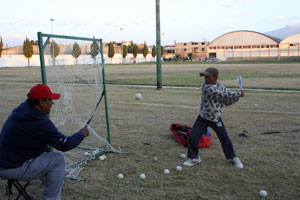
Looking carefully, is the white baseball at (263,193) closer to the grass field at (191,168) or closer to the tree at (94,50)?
the grass field at (191,168)

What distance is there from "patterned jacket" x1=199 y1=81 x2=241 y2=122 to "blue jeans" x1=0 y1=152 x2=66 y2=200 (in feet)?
8.19

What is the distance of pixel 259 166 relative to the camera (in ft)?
17.3

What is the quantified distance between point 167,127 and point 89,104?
8.10 feet

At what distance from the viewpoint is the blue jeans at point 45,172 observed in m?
3.47

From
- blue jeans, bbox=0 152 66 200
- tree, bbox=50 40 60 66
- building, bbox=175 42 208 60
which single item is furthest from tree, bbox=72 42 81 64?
building, bbox=175 42 208 60

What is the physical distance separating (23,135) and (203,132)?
3011 mm

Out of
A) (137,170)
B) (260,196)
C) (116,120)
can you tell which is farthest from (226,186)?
(116,120)

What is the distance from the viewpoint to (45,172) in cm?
364

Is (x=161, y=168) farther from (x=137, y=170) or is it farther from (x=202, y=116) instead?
(x=202, y=116)

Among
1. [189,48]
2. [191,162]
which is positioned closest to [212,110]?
[191,162]

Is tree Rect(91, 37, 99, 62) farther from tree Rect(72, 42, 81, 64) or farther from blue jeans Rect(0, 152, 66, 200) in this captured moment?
blue jeans Rect(0, 152, 66, 200)

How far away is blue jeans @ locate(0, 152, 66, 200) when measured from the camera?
11.4 feet

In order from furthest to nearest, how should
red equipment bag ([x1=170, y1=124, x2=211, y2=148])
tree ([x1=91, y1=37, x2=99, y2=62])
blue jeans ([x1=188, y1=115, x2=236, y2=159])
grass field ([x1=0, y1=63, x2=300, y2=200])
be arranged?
red equipment bag ([x1=170, y1=124, x2=211, y2=148])
tree ([x1=91, y1=37, x2=99, y2=62])
blue jeans ([x1=188, y1=115, x2=236, y2=159])
grass field ([x1=0, y1=63, x2=300, y2=200])

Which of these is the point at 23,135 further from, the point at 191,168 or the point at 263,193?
the point at 263,193
